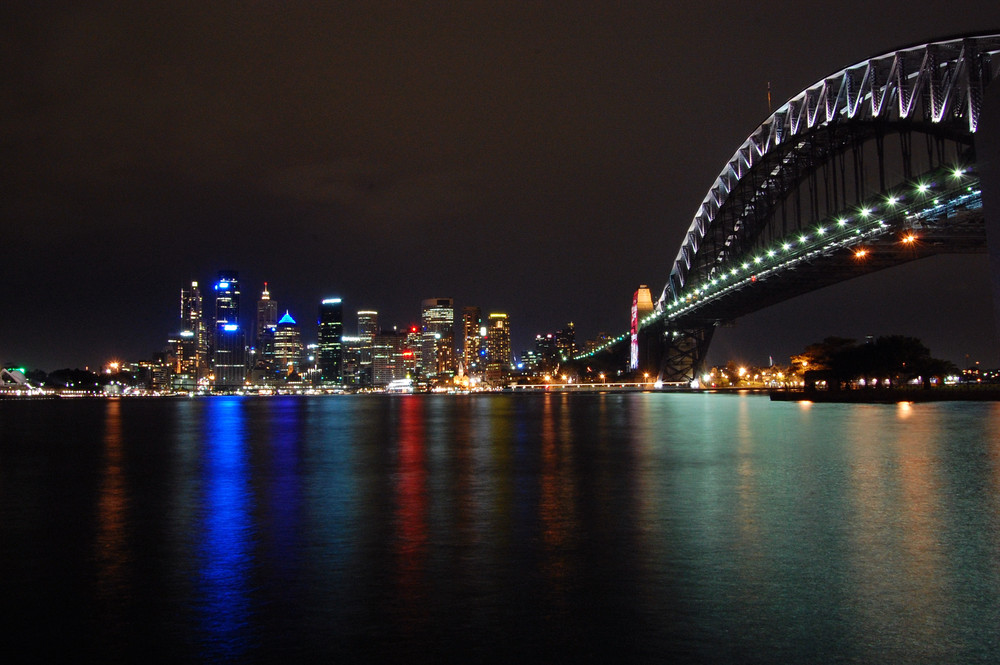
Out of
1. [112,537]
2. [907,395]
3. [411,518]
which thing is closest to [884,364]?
[907,395]

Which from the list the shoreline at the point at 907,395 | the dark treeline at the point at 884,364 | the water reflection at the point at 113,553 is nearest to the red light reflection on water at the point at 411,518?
the water reflection at the point at 113,553

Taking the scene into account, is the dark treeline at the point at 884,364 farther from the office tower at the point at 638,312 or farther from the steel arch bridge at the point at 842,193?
the office tower at the point at 638,312

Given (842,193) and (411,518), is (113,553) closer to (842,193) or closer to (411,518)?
(411,518)

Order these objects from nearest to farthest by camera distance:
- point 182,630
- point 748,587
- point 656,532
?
point 182,630 → point 748,587 → point 656,532

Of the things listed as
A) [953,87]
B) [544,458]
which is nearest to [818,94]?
[953,87]

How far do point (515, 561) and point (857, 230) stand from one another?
1643 inches

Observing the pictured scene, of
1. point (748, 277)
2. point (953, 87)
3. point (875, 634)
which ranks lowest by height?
point (875, 634)

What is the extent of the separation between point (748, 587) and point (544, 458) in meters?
13.2

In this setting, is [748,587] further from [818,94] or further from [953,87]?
[818,94]

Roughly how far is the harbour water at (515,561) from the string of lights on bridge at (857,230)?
47.1 feet

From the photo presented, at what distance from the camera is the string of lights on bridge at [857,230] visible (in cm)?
3509

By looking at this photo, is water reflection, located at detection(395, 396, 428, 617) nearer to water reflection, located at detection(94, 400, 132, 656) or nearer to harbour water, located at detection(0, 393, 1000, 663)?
harbour water, located at detection(0, 393, 1000, 663)

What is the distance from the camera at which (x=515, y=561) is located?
8812 millimetres

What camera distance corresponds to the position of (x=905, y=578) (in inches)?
306
